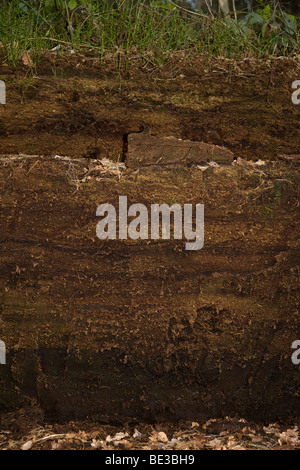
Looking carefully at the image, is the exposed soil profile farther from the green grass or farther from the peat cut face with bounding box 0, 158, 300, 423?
the green grass

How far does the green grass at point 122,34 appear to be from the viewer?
2.11 meters

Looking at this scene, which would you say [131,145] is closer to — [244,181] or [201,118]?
[201,118]

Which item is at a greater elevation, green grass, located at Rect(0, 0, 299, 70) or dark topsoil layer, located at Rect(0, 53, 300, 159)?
green grass, located at Rect(0, 0, 299, 70)

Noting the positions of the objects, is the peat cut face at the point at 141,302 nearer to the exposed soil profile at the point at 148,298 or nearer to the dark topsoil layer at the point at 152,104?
the exposed soil profile at the point at 148,298

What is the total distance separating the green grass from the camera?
6.92ft

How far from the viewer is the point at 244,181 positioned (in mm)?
2066

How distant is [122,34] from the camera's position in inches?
84.4

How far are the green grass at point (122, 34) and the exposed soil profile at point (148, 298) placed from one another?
22.0 inches

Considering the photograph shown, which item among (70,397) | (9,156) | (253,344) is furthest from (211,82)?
(70,397)

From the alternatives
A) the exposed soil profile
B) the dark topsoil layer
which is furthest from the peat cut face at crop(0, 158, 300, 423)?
the dark topsoil layer

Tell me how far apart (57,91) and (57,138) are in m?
0.22

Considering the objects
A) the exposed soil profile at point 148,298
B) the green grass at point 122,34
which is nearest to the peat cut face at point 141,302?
the exposed soil profile at point 148,298

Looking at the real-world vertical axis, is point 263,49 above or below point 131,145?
above

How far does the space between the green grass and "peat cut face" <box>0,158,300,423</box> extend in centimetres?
60
